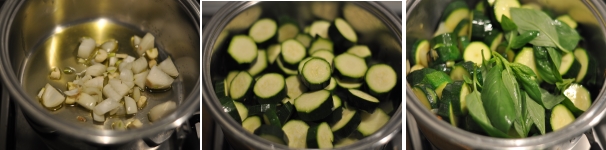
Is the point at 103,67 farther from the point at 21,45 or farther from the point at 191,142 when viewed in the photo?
the point at 191,142

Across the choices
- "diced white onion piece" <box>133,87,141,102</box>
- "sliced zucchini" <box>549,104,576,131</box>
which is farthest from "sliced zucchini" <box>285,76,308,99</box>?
"sliced zucchini" <box>549,104,576,131</box>

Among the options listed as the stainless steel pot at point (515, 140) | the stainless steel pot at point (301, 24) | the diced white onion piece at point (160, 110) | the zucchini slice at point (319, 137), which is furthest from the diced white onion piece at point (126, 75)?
the stainless steel pot at point (515, 140)

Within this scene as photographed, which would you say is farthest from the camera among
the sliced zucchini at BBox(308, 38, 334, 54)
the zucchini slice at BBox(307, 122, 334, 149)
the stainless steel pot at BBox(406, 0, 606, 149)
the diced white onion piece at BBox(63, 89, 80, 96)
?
the sliced zucchini at BBox(308, 38, 334, 54)

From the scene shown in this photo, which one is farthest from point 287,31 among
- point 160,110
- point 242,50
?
point 160,110

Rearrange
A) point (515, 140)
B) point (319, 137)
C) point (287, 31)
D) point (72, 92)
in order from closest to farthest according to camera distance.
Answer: point (515, 140) → point (319, 137) → point (72, 92) → point (287, 31)

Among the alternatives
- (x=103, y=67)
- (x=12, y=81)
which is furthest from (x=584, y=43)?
(x=12, y=81)

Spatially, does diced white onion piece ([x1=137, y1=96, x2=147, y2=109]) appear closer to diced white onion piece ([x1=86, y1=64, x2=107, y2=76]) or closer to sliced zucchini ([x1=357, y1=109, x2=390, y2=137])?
diced white onion piece ([x1=86, y1=64, x2=107, y2=76])

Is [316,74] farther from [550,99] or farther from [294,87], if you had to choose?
[550,99]

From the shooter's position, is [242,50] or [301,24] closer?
[242,50]
